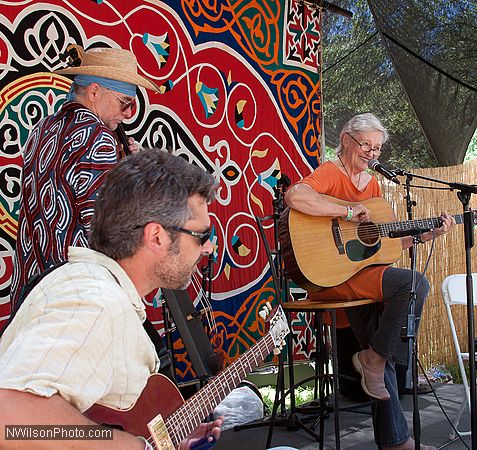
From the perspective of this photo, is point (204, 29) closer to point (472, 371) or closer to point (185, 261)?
point (472, 371)

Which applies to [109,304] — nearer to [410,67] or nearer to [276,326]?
[276,326]

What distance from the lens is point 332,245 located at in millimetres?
3520

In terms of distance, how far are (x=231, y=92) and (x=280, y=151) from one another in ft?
2.02

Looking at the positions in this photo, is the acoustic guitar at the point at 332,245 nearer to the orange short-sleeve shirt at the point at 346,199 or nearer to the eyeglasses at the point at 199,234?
the orange short-sleeve shirt at the point at 346,199

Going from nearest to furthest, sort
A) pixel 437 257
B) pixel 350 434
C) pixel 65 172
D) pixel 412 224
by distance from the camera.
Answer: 1. pixel 65 172
2. pixel 412 224
3. pixel 350 434
4. pixel 437 257

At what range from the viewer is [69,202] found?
241 centimetres

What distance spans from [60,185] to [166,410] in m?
1.10

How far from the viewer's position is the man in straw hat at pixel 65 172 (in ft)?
7.91

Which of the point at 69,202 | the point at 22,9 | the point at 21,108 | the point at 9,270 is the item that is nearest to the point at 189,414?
the point at 69,202

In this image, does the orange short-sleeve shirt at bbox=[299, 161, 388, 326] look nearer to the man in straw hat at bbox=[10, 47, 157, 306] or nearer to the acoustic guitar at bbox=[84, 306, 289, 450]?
the man in straw hat at bbox=[10, 47, 157, 306]

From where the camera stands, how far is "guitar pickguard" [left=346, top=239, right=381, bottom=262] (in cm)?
352

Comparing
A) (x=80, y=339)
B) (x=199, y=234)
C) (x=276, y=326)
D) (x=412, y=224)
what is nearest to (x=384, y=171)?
(x=412, y=224)

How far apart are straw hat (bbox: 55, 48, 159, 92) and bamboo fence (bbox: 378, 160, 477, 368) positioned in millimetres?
3480

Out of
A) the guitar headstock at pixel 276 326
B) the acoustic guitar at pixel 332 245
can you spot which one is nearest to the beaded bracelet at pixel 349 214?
the acoustic guitar at pixel 332 245
